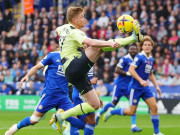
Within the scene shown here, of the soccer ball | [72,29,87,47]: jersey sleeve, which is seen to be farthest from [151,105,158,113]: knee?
[72,29,87,47]: jersey sleeve

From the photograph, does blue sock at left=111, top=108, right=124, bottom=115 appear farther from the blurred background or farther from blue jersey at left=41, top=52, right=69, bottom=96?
the blurred background

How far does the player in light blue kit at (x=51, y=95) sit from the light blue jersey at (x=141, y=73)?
2.35 m

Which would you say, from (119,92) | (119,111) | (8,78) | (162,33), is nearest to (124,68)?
(119,92)

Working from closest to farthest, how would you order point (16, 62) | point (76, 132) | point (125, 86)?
1. point (76, 132)
2. point (125, 86)
3. point (16, 62)

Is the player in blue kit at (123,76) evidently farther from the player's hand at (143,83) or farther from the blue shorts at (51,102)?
the blue shorts at (51,102)

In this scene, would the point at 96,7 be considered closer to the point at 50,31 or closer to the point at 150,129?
the point at 50,31

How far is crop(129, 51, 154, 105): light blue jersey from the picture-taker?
37.3ft

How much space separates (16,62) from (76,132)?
44.0 feet

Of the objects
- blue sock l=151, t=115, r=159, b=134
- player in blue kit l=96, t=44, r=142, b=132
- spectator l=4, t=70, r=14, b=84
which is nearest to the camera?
blue sock l=151, t=115, r=159, b=134

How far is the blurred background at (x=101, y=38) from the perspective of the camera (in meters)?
19.4

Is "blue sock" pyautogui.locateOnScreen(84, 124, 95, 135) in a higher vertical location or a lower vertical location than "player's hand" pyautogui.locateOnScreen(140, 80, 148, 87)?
lower

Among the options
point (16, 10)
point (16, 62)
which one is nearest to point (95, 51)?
point (16, 62)

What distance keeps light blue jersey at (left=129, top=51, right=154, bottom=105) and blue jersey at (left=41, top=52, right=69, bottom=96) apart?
2.30 meters

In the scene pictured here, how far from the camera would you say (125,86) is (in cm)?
1416
